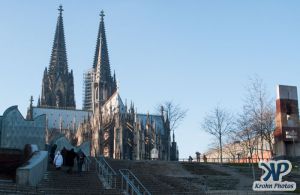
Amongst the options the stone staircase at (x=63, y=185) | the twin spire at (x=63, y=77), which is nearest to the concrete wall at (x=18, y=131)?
the stone staircase at (x=63, y=185)

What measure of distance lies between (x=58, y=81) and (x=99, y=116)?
39.0 meters

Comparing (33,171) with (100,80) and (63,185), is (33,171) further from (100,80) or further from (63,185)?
(100,80)

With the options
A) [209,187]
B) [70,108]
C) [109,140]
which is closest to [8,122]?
[209,187]

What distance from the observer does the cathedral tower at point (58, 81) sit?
111m

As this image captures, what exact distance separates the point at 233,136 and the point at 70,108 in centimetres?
6923

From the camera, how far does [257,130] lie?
41.0 metres

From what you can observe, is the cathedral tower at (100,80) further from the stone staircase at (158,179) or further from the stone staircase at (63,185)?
the stone staircase at (63,185)

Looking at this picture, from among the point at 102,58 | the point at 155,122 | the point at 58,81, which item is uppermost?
the point at 102,58

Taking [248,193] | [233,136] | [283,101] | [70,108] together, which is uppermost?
[70,108]

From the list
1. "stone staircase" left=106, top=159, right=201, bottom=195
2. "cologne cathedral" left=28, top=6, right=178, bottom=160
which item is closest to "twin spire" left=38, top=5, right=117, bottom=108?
"cologne cathedral" left=28, top=6, right=178, bottom=160

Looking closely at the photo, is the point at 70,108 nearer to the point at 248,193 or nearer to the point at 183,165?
the point at 183,165

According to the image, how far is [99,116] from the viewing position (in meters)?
77.0

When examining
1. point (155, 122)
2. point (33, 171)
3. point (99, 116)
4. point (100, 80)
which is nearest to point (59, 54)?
point (100, 80)

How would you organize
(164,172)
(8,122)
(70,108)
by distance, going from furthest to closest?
1. (70,108)
2. (164,172)
3. (8,122)
